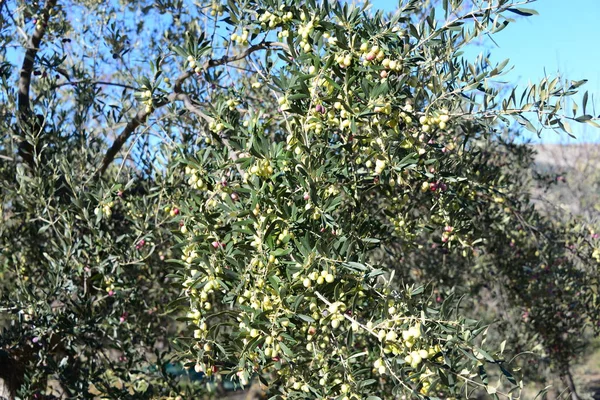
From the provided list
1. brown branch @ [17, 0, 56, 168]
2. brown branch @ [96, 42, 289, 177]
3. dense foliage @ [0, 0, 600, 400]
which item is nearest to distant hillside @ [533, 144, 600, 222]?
dense foliage @ [0, 0, 600, 400]

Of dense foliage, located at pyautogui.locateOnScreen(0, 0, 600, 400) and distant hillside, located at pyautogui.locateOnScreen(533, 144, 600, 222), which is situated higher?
distant hillside, located at pyautogui.locateOnScreen(533, 144, 600, 222)

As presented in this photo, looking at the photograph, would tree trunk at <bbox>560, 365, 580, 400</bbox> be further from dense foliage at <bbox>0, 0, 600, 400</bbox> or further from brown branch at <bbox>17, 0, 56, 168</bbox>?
brown branch at <bbox>17, 0, 56, 168</bbox>

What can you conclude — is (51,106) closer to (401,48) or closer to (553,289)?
(401,48)

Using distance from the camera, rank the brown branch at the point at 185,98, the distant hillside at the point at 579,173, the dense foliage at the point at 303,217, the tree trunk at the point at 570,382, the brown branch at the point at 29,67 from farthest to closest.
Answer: the distant hillside at the point at 579,173 < the tree trunk at the point at 570,382 < the brown branch at the point at 29,67 < the brown branch at the point at 185,98 < the dense foliage at the point at 303,217

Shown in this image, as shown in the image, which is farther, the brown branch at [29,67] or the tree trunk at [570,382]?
the tree trunk at [570,382]

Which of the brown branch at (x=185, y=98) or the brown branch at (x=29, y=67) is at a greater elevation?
the brown branch at (x=29, y=67)

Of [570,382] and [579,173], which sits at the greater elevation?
[579,173]

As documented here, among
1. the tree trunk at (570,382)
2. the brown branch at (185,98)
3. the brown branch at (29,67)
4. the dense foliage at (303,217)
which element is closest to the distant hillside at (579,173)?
the tree trunk at (570,382)

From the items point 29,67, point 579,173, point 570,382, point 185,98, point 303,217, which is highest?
point 29,67

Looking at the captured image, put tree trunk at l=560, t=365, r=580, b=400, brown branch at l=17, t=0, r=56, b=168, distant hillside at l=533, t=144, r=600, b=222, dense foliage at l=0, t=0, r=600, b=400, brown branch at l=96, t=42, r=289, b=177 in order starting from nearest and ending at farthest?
dense foliage at l=0, t=0, r=600, b=400, brown branch at l=96, t=42, r=289, b=177, brown branch at l=17, t=0, r=56, b=168, tree trunk at l=560, t=365, r=580, b=400, distant hillside at l=533, t=144, r=600, b=222

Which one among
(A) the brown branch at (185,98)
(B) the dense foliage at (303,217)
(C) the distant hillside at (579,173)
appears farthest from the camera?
(C) the distant hillside at (579,173)

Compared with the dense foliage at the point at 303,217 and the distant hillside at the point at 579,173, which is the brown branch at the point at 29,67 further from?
the distant hillside at the point at 579,173

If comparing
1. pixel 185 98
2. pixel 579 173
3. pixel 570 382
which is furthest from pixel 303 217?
pixel 579 173

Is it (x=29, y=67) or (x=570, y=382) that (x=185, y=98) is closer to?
(x=29, y=67)
